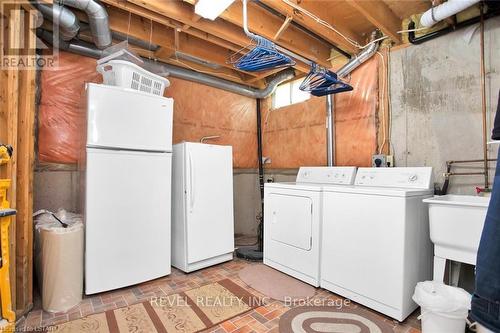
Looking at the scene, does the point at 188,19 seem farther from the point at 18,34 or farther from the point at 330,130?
the point at 330,130

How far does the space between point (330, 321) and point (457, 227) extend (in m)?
1.14

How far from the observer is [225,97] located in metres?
4.02

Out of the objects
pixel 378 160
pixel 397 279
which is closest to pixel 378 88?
pixel 378 160

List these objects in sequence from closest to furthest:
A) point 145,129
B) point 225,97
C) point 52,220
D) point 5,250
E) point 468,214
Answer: point 5,250 < point 468,214 < point 52,220 < point 145,129 < point 225,97

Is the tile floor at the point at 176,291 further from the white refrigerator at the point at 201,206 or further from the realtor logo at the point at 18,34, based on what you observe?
the realtor logo at the point at 18,34

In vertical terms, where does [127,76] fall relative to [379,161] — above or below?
above

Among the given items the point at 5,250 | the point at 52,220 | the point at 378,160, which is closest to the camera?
the point at 5,250

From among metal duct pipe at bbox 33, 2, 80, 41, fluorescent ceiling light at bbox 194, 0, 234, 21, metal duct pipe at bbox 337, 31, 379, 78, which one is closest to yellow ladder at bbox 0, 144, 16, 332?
metal duct pipe at bbox 33, 2, 80, 41

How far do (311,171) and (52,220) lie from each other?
9.05ft

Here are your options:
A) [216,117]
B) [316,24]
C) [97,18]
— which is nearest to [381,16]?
[316,24]

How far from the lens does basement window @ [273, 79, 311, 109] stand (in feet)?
12.7

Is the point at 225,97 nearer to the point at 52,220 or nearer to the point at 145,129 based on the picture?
the point at 145,129

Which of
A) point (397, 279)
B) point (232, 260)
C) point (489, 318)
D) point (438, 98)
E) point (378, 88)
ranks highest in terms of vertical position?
point (378, 88)

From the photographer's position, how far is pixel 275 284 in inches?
98.8
